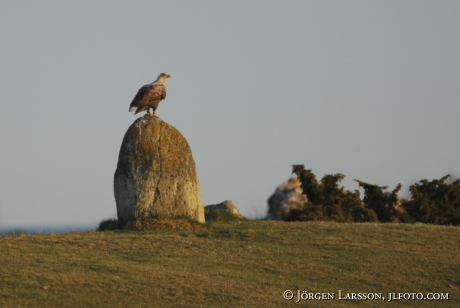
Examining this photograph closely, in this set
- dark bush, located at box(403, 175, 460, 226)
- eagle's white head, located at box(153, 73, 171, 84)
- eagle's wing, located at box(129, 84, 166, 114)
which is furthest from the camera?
dark bush, located at box(403, 175, 460, 226)

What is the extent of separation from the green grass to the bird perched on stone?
14.2 feet

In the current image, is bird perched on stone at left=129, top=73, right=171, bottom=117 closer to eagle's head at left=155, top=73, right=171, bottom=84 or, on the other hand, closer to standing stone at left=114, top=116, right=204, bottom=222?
eagle's head at left=155, top=73, right=171, bottom=84

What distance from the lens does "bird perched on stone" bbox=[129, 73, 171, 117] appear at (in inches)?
1137

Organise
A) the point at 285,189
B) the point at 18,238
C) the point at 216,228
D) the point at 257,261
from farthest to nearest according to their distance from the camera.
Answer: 1. the point at 285,189
2. the point at 216,228
3. the point at 18,238
4. the point at 257,261

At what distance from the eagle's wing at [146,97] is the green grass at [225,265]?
4.32 meters

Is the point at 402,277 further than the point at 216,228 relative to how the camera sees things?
No

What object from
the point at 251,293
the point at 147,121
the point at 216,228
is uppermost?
Result: the point at 147,121

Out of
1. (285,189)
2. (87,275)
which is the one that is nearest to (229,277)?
(87,275)

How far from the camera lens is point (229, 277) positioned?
21703 mm

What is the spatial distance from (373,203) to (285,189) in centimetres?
1507

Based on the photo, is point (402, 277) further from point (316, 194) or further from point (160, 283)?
point (316, 194)

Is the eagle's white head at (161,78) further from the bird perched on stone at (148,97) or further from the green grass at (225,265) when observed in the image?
the green grass at (225,265)

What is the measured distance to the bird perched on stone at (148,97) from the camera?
28.9 metres

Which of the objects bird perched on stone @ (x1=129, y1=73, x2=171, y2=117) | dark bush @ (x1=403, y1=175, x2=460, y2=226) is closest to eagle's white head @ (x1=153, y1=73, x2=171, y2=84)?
bird perched on stone @ (x1=129, y1=73, x2=171, y2=117)
